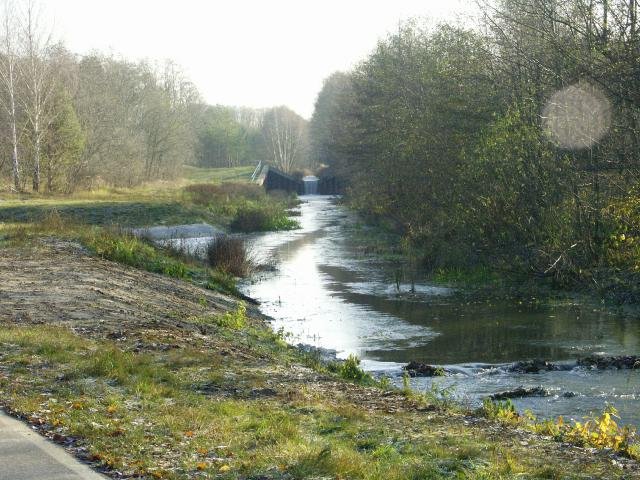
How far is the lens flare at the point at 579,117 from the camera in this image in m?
18.1

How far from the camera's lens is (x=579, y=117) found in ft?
59.4

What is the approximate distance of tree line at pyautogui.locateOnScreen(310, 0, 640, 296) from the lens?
1625 cm

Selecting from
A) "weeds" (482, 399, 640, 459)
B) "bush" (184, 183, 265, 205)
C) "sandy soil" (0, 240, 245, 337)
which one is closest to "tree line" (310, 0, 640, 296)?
"weeds" (482, 399, 640, 459)

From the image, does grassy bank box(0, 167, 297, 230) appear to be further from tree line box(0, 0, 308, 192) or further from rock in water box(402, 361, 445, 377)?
rock in water box(402, 361, 445, 377)

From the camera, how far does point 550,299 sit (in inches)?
945

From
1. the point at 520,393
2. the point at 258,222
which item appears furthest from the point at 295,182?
the point at 520,393

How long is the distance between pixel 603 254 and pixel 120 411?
45.8 ft

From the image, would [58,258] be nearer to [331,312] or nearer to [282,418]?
[331,312]

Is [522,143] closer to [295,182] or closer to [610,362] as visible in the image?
[610,362]

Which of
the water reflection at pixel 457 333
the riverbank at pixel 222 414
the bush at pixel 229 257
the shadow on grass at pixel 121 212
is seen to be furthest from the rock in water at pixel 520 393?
the shadow on grass at pixel 121 212

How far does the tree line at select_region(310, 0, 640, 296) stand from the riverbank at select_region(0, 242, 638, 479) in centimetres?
702

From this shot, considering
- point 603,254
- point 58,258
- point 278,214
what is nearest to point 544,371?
point 603,254

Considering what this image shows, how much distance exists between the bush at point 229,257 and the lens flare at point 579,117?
13.1 m

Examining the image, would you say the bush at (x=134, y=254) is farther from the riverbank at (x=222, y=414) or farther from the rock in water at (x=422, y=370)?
the rock in water at (x=422, y=370)
